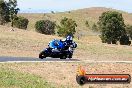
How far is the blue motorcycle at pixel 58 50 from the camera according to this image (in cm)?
3272

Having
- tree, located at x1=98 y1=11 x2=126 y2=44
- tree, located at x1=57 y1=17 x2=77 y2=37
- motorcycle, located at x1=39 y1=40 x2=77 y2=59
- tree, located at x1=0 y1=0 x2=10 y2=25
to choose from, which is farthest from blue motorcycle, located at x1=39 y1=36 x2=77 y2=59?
tree, located at x1=57 y1=17 x2=77 y2=37

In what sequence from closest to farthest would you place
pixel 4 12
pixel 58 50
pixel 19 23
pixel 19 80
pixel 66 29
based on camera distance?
1. pixel 19 80
2. pixel 58 50
3. pixel 4 12
4. pixel 66 29
5. pixel 19 23

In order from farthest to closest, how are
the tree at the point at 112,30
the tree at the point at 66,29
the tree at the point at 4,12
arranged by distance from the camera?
the tree at the point at 66,29 < the tree at the point at 4,12 < the tree at the point at 112,30

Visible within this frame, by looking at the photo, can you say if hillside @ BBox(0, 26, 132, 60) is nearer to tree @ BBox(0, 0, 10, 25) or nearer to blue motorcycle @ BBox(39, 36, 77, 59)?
blue motorcycle @ BBox(39, 36, 77, 59)

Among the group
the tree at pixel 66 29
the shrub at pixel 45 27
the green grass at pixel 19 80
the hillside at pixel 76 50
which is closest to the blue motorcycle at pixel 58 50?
the green grass at pixel 19 80

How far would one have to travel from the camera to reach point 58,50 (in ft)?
108

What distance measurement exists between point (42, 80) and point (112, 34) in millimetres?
70941

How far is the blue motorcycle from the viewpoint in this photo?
32719 millimetres

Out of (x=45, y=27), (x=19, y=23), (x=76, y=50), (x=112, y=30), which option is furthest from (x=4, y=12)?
(x=76, y=50)

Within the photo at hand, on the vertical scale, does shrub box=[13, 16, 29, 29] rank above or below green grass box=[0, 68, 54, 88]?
below

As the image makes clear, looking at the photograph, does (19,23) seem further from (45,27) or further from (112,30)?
(112,30)

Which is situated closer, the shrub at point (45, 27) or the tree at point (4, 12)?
the tree at point (4, 12)

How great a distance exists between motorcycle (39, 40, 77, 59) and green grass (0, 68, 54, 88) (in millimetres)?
7326

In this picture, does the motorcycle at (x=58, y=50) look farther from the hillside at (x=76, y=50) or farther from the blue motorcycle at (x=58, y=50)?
the hillside at (x=76, y=50)
